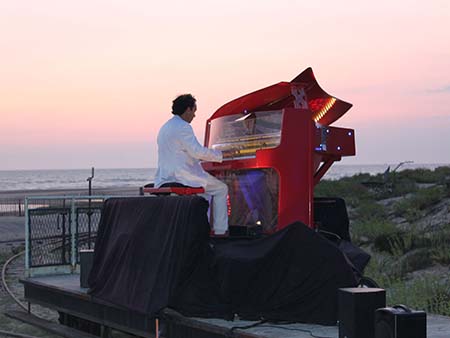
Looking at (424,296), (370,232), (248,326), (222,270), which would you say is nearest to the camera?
(248,326)

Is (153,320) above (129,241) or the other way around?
the other way around

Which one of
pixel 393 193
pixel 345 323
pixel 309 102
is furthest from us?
pixel 393 193

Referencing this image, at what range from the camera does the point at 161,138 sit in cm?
782

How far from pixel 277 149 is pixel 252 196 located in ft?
2.31

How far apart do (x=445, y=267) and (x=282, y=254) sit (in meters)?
7.69

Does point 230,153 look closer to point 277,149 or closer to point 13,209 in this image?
point 277,149

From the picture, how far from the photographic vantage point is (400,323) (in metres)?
4.98

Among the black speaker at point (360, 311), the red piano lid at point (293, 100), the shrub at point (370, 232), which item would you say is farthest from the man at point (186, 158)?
the shrub at point (370, 232)

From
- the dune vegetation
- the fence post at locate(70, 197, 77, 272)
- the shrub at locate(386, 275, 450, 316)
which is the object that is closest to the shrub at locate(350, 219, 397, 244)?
the dune vegetation

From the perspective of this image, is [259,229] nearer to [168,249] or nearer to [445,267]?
[168,249]

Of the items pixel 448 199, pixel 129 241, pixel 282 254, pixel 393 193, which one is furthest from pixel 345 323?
pixel 393 193

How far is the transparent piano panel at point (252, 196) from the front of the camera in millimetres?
7492

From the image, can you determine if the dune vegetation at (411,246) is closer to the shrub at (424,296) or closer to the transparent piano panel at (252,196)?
the shrub at (424,296)

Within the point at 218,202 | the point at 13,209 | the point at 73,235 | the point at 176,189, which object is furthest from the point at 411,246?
the point at 13,209
